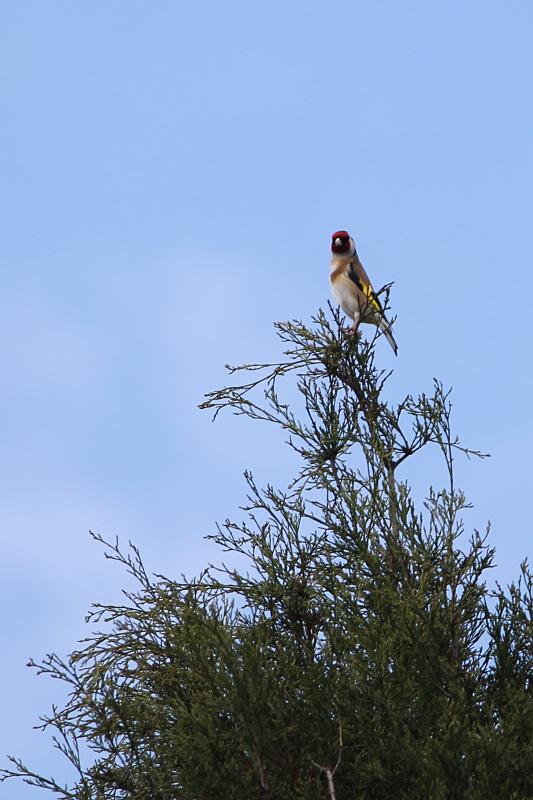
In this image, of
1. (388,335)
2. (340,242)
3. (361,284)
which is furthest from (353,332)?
(340,242)

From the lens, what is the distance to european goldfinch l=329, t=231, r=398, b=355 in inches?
519

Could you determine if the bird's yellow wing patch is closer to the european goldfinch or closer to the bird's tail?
the european goldfinch

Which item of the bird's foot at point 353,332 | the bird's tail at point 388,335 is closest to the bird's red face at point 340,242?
the bird's tail at point 388,335

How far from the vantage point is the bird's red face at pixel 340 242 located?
14719mm

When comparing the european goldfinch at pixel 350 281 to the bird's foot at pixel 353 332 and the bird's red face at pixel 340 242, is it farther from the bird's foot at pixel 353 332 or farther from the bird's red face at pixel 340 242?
the bird's foot at pixel 353 332

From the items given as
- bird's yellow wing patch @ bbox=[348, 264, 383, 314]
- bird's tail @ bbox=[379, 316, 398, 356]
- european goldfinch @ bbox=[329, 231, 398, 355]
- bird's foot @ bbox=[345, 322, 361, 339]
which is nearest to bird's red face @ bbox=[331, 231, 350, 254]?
A: european goldfinch @ bbox=[329, 231, 398, 355]

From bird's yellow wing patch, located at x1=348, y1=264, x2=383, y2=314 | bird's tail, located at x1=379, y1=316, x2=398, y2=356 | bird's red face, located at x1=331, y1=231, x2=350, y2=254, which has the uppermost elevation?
bird's red face, located at x1=331, y1=231, x2=350, y2=254

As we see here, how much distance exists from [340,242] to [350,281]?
0.89 metres

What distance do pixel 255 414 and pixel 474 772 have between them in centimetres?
412

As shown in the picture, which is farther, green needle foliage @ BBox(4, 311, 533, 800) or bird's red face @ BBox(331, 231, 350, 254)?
bird's red face @ BBox(331, 231, 350, 254)

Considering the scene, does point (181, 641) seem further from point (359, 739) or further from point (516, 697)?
point (516, 697)

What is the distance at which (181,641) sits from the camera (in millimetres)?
9531

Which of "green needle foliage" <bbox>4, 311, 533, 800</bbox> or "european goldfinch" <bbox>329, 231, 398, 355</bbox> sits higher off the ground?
"european goldfinch" <bbox>329, 231, 398, 355</bbox>

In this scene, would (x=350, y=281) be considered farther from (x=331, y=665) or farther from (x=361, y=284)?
(x=331, y=665)
